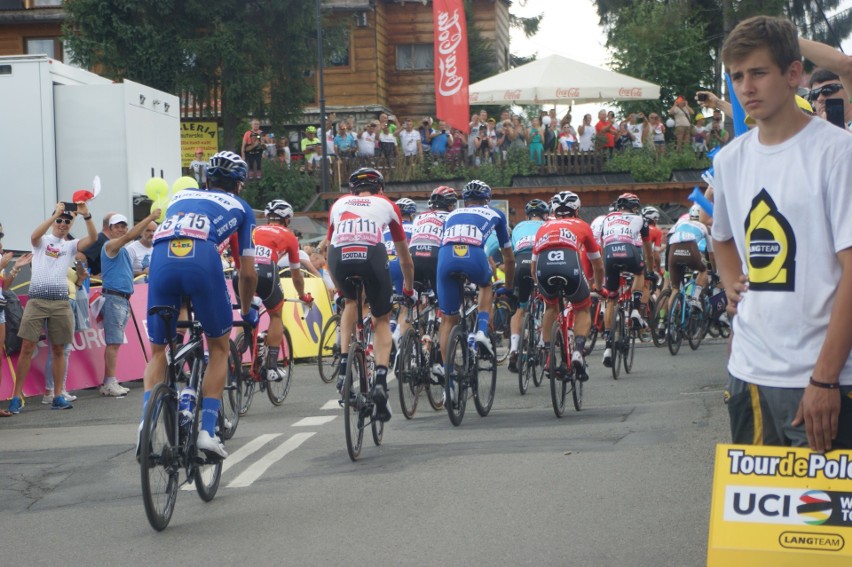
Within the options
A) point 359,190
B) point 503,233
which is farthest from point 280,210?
point 359,190

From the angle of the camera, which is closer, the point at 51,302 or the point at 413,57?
the point at 51,302

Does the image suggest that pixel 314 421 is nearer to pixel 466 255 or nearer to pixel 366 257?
pixel 466 255

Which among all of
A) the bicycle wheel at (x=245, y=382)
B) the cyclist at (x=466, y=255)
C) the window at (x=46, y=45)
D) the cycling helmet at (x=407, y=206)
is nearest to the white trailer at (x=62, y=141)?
the cycling helmet at (x=407, y=206)

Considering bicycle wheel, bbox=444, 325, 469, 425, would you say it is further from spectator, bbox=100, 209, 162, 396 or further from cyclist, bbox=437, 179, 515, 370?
spectator, bbox=100, 209, 162, 396

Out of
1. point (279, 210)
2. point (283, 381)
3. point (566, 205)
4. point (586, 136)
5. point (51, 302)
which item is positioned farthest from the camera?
point (586, 136)

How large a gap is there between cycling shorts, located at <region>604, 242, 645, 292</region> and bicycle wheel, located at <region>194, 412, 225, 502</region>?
28.8 ft

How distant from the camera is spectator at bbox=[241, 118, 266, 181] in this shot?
32.5m

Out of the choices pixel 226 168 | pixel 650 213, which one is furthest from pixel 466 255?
pixel 650 213

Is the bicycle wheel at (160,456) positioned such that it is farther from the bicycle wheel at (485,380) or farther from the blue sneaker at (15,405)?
the blue sneaker at (15,405)

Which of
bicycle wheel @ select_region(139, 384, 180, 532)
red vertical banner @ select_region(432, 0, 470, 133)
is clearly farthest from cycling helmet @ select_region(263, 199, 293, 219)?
red vertical banner @ select_region(432, 0, 470, 133)

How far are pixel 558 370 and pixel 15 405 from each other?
5679 millimetres

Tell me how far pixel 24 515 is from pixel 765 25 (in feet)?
18.3

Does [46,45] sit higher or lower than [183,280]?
higher

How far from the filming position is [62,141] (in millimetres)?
18953
